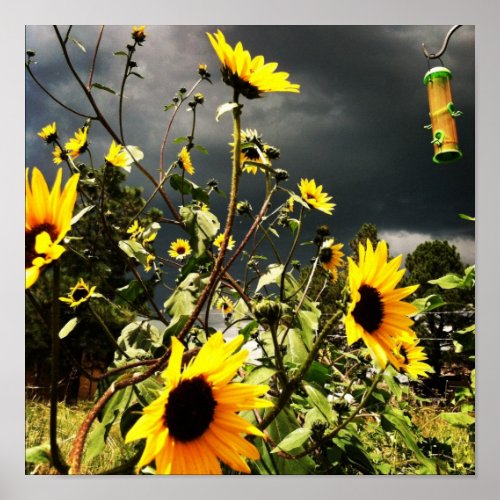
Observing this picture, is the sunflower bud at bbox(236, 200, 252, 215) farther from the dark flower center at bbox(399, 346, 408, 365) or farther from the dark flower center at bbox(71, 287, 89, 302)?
the dark flower center at bbox(399, 346, 408, 365)

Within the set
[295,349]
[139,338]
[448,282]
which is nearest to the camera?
[295,349]

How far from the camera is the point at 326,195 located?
5.79ft

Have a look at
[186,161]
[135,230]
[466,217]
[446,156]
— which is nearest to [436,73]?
[446,156]

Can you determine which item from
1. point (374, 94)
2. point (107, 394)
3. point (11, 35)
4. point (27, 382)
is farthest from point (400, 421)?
point (11, 35)

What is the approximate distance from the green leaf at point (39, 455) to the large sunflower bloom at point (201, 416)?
0.47 feet

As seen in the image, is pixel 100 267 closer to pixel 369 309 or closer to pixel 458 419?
pixel 369 309

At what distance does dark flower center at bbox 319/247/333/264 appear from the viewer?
1.56m

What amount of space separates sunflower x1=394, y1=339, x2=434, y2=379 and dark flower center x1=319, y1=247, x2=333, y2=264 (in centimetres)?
31

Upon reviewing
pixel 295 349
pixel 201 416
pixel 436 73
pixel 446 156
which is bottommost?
pixel 201 416

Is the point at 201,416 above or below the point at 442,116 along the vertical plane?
below

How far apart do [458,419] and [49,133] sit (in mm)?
1435

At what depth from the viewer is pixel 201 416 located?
1.17 m

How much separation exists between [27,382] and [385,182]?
3.96 feet

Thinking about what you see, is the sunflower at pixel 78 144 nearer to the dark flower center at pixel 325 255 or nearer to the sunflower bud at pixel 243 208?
the sunflower bud at pixel 243 208
